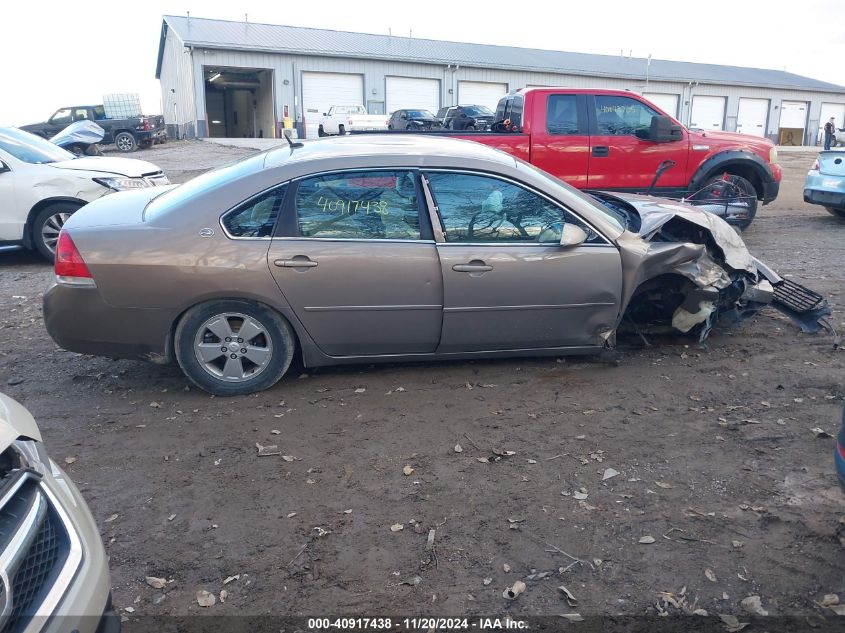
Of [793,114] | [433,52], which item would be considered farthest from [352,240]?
[793,114]

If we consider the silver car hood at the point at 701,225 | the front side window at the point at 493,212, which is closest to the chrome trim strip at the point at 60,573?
the front side window at the point at 493,212

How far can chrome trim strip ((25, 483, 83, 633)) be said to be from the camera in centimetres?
187

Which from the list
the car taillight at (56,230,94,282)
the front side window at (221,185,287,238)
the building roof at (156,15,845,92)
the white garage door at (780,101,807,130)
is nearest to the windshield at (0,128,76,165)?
the car taillight at (56,230,94,282)

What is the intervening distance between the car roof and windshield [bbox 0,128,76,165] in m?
5.17

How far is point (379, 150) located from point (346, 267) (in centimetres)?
91

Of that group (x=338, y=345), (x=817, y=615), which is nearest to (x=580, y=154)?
(x=338, y=345)

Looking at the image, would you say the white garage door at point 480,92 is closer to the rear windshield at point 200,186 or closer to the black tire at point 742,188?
the black tire at point 742,188

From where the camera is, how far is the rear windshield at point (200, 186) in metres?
4.73

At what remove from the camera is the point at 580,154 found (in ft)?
32.1

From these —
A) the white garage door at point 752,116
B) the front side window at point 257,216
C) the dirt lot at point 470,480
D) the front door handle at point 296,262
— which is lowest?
the dirt lot at point 470,480

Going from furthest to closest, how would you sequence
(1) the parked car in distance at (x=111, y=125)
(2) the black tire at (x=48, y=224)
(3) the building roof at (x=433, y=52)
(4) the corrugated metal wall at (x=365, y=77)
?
(3) the building roof at (x=433, y=52), (4) the corrugated metal wall at (x=365, y=77), (1) the parked car in distance at (x=111, y=125), (2) the black tire at (x=48, y=224)

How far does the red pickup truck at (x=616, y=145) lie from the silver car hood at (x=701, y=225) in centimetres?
421

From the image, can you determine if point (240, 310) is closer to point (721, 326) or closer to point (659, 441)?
point (659, 441)

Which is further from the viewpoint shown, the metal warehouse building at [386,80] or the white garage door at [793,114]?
the white garage door at [793,114]
